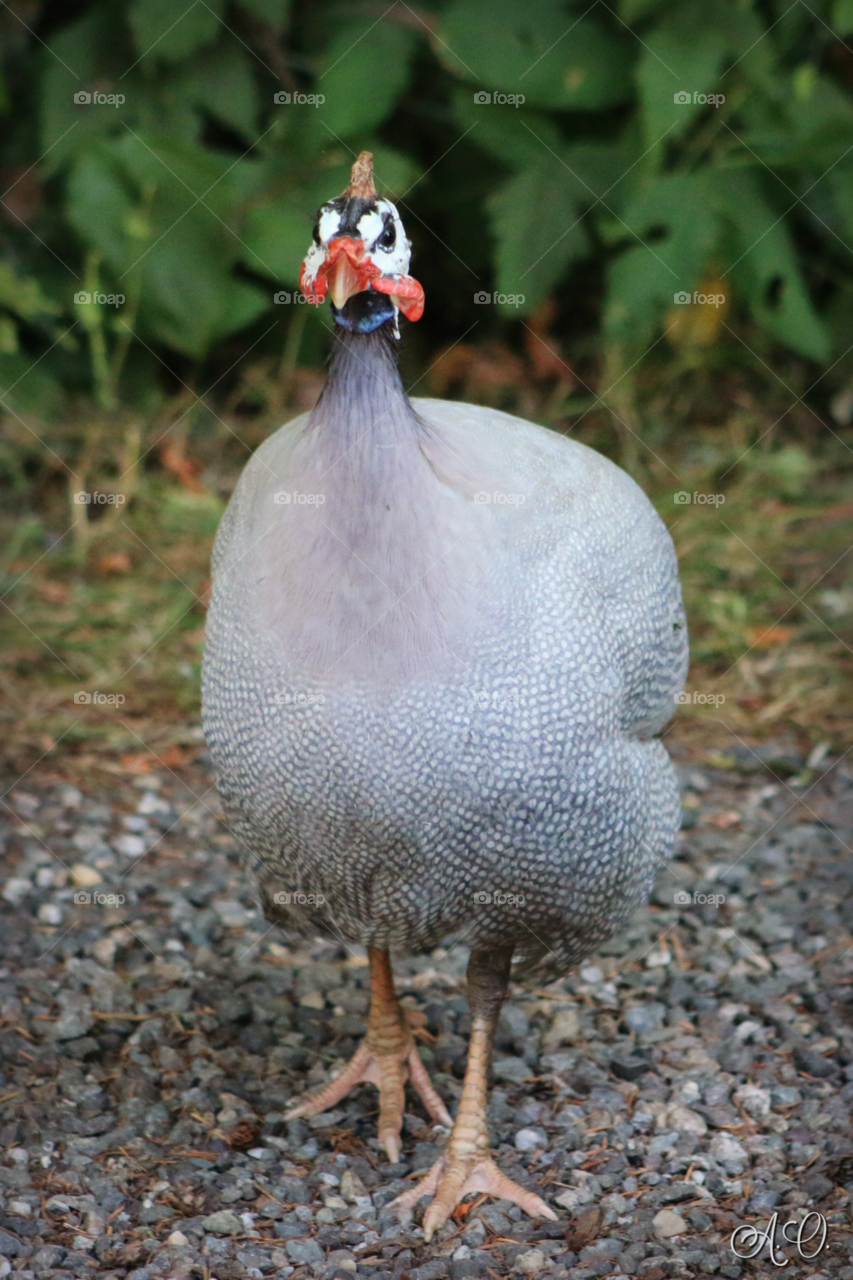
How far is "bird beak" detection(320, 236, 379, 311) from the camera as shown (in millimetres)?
2162

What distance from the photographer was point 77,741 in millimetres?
4180

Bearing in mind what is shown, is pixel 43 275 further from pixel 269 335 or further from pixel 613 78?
pixel 613 78

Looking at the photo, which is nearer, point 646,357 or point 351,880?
point 351,880

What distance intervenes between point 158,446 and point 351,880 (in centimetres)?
330

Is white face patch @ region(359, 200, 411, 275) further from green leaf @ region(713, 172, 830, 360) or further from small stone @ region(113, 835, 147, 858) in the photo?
green leaf @ region(713, 172, 830, 360)

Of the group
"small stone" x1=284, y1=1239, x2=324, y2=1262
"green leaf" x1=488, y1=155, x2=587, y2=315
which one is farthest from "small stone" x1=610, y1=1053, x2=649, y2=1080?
"green leaf" x1=488, y1=155, x2=587, y2=315

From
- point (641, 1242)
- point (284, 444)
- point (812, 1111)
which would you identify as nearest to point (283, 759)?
point (284, 444)

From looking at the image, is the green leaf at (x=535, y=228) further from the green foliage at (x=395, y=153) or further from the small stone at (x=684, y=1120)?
the small stone at (x=684, y=1120)

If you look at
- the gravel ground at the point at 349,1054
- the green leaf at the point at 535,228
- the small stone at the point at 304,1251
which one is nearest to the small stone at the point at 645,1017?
the gravel ground at the point at 349,1054

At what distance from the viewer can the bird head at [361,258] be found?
7.13 feet

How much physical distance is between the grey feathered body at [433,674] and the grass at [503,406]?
1.69 metres

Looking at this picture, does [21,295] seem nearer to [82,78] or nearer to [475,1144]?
[82,78]

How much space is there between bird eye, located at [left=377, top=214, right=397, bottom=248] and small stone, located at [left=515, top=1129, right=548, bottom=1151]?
1.74m
